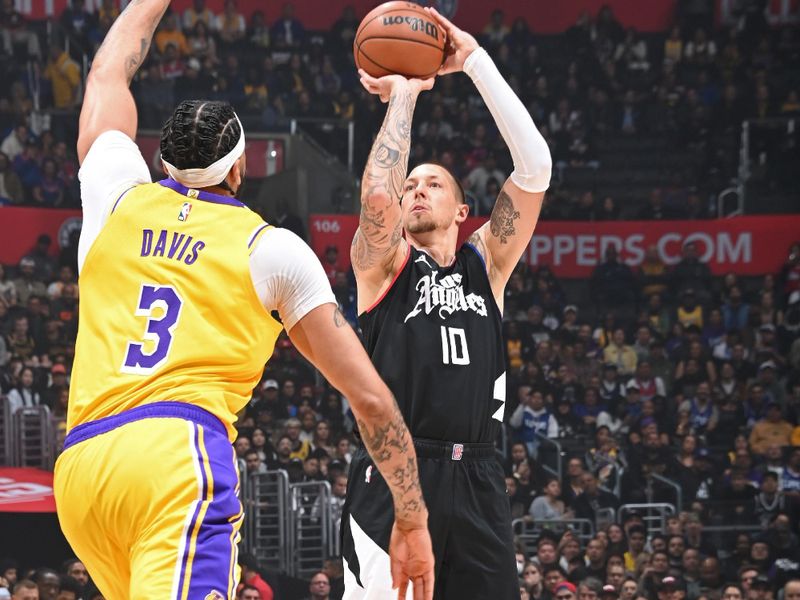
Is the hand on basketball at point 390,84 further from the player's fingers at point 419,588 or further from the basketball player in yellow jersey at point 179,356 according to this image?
the player's fingers at point 419,588

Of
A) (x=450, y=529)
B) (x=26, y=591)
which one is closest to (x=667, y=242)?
(x=26, y=591)

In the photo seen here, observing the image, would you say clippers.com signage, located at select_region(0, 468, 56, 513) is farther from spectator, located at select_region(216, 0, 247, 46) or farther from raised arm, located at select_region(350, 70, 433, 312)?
spectator, located at select_region(216, 0, 247, 46)

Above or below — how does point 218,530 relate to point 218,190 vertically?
below

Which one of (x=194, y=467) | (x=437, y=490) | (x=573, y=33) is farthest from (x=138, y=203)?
(x=573, y=33)

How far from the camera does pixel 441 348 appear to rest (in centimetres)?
459

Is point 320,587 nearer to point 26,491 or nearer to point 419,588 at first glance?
point 26,491

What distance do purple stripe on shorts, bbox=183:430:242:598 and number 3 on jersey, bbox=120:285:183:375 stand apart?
221 mm

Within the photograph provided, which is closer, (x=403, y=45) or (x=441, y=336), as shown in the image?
(x=441, y=336)

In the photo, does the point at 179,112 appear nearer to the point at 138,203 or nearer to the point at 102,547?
the point at 138,203

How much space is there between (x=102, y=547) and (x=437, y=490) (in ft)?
5.26

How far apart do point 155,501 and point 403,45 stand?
8.10 feet

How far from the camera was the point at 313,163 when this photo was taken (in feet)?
60.6

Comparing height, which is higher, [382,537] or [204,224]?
[204,224]

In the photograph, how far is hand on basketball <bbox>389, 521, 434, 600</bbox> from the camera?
3.58 metres
